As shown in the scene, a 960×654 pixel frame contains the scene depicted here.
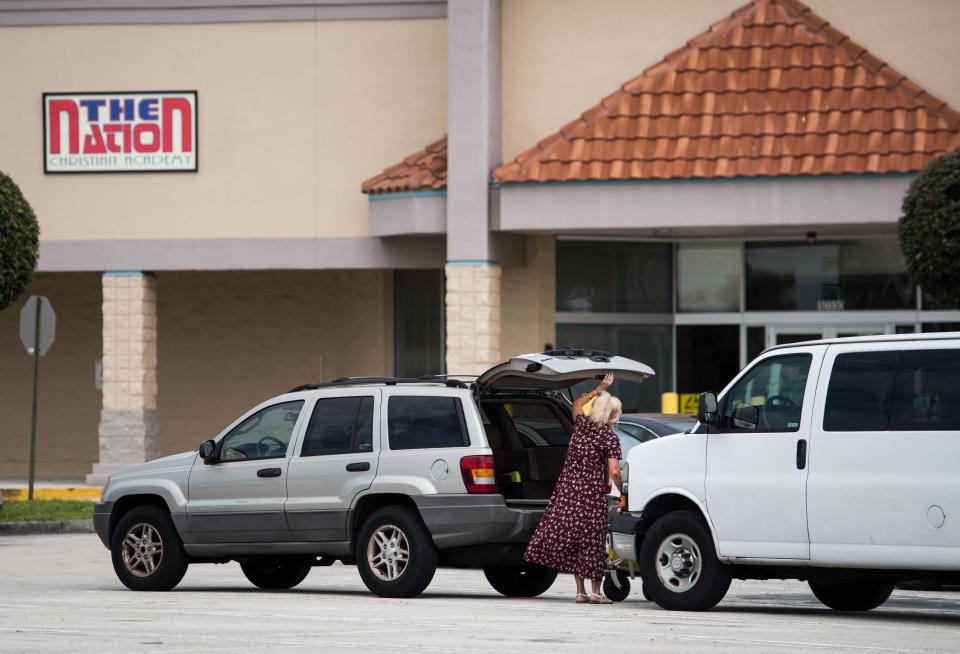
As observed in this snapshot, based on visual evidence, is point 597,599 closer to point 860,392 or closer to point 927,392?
point 860,392

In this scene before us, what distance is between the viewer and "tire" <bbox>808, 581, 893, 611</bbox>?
13422 mm

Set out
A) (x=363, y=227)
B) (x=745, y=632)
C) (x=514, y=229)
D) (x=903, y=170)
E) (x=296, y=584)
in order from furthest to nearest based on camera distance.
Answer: (x=363, y=227) → (x=514, y=229) → (x=903, y=170) → (x=296, y=584) → (x=745, y=632)

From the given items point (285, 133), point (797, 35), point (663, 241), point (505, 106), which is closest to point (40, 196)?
point (285, 133)

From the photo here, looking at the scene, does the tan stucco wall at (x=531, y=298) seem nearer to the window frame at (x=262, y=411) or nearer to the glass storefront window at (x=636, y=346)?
the glass storefront window at (x=636, y=346)

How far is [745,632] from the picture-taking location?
36.7ft

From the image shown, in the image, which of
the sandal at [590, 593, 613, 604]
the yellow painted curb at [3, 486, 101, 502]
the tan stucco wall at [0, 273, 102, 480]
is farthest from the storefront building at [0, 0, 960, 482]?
the sandal at [590, 593, 613, 604]

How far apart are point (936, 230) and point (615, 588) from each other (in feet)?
26.7

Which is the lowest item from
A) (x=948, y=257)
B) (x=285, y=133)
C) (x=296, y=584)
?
(x=296, y=584)

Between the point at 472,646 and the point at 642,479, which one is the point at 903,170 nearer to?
the point at 642,479

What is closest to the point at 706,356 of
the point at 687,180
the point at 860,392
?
the point at 687,180

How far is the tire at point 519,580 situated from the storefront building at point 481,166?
33.8 feet

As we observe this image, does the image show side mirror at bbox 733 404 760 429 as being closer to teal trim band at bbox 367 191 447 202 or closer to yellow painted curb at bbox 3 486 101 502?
teal trim band at bbox 367 191 447 202

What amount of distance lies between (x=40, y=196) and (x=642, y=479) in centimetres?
1666

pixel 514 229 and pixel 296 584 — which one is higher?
pixel 514 229
